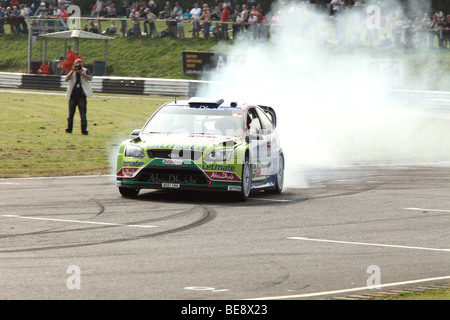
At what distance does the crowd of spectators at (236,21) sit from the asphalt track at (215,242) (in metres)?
19.9

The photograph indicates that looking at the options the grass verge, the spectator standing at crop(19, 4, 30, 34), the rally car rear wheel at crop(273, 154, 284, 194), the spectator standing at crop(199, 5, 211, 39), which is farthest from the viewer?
the spectator standing at crop(19, 4, 30, 34)

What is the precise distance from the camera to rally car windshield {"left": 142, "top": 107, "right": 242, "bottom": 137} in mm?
12625

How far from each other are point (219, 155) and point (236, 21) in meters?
26.2

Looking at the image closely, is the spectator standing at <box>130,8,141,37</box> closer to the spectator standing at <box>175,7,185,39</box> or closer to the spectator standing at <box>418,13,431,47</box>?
the spectator standing at <box>175,7,185,39</box>

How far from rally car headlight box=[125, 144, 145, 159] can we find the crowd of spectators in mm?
20910

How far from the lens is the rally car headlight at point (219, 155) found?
1180 cm

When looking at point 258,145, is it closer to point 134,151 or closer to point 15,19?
point 134,151

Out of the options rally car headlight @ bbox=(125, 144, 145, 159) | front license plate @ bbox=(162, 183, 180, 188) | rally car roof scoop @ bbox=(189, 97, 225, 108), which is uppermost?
rally car roof scoop @ bbox=(189, 97, 225, 108)

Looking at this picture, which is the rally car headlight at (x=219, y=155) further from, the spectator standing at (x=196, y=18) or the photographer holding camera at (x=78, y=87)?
the spectator standing at (x=196, y=18)

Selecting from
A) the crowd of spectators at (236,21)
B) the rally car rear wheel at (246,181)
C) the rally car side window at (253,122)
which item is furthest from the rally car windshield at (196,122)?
the crowd of spectators at (236,21)

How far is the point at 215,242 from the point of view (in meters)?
8.84

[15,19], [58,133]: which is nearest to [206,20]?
[15,19]

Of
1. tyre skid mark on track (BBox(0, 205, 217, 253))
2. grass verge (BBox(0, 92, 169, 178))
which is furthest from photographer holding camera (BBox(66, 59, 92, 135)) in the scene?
tyre skid mark on track (BBox(0, 205, 217, 253))

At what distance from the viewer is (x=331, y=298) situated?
632cm
